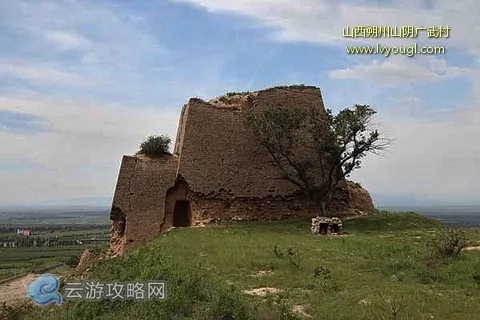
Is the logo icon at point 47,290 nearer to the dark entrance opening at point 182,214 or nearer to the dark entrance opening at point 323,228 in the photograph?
the dark entrance opening at point 323,228

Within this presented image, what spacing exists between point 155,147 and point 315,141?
702 centimetres

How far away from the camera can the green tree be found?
19984 millimetres

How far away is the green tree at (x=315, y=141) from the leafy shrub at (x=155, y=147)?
12.6 ft

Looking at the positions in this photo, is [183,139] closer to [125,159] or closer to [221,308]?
[125,159]

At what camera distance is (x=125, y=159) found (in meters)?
22.3

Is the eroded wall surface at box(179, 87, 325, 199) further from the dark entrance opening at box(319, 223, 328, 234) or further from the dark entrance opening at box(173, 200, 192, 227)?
the dark entrance opening at box(319, 223, 328, 234)

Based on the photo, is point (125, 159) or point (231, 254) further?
point (125, 159)

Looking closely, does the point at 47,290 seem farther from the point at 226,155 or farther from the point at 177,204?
the point at 226,155

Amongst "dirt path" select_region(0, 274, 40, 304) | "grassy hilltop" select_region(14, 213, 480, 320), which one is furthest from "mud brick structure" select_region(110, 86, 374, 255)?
"dirt path" select_region(0, 274, 40, 304)

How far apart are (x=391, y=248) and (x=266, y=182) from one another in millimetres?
10578

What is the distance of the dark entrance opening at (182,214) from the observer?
23094 mm

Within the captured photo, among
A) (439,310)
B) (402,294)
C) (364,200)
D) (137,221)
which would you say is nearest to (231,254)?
(402,294)

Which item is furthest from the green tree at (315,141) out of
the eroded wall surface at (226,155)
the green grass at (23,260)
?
the green grass at (23,260)

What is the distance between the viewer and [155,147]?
2295 cm
